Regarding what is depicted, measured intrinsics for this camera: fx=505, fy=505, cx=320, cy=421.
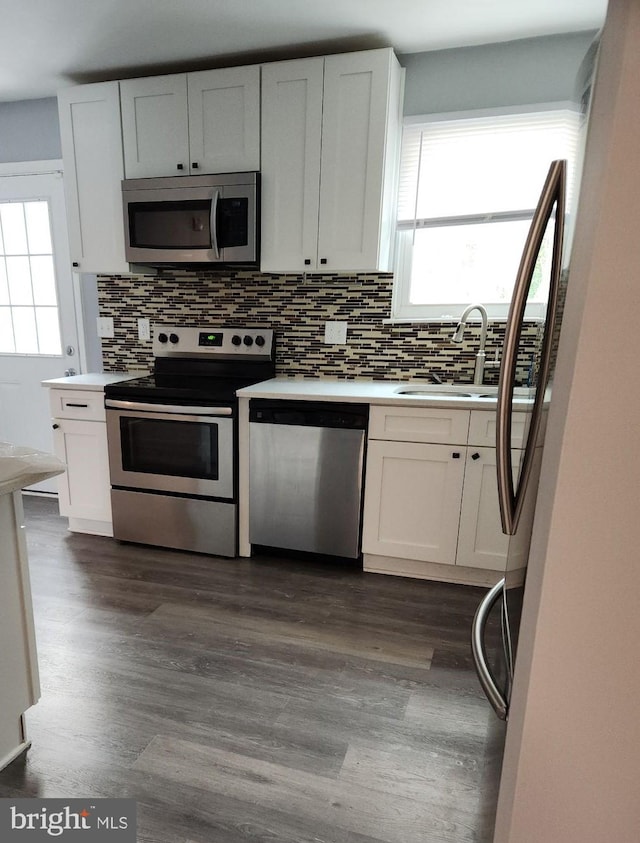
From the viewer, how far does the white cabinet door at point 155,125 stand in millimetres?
2633

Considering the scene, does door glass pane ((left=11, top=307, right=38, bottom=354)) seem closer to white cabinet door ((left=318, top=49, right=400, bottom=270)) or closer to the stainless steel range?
the stainless steel range

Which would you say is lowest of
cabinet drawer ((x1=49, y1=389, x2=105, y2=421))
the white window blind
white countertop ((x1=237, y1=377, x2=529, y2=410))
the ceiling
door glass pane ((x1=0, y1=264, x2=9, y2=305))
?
cabinet drawer ((x1=49, y1=389, x2=105, y2=421))

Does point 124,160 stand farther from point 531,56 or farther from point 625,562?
point 625,562

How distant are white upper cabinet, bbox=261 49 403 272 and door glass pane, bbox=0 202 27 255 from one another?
191cm

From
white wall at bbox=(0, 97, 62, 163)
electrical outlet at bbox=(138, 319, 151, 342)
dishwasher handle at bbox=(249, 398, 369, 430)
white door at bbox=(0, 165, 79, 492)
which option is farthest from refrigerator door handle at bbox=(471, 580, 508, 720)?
white wall at bbox=(0, 97, 62, 163)

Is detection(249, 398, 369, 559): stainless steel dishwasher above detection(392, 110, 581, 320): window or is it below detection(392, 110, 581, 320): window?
below

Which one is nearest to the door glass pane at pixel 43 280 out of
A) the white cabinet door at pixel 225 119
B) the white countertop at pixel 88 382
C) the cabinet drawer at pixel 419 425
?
the white countertop at pixel 88 382

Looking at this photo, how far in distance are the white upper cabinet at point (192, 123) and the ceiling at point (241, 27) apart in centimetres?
14

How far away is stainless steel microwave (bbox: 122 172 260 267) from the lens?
2580mm

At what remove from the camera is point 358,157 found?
8.03 ft

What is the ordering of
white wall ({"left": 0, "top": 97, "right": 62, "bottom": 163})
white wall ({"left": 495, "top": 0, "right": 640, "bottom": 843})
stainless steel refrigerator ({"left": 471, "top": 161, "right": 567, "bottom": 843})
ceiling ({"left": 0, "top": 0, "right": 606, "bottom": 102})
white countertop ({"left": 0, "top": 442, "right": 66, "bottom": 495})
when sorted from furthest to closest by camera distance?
1. white wall ({"left": 0, "top": 97, "right": 62, "bottom": 163})
2. ceiling ({"left": 0, "top": 0, "right": 606, "bottom": 102})
3. white countertop ({"left": 0, "top": 442, "right": 66, "bottom": 495})
4. stainless steel refrigerator ({"left": 471, "top": 161, "right": 567, "bottom": 843})
5. white wall ({"left": 495, "top": 0, "right": 640, "bottom": 843})

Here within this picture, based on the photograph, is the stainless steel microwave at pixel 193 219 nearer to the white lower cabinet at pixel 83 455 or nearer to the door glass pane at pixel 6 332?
the white lower cabinet at pixel 83 455

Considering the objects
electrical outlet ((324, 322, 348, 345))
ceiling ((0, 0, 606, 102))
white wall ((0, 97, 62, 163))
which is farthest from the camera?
white wall ((0, 97, 62, 163))

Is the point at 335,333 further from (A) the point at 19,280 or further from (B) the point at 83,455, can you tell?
(A) the point at 19,280
